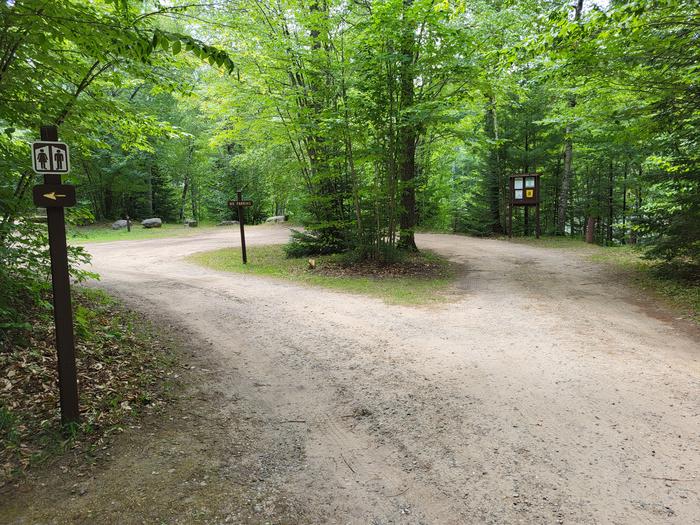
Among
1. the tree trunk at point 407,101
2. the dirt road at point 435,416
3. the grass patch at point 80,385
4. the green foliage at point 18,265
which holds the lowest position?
the dirt road at point 435,416

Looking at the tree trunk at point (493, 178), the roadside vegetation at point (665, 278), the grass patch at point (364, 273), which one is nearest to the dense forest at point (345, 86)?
the roadside vegetation at point (665, 278)

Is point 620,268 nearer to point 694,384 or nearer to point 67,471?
point 694,384

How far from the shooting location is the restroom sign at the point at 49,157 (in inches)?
123

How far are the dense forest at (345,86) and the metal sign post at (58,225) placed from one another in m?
1.04

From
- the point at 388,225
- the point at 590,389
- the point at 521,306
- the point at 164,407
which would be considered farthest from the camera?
the point at 388,225

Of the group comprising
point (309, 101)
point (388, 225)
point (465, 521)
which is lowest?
point (465, 521)

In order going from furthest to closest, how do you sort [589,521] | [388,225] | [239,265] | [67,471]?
1. [239,265]
2. [388,225]
3. [67,471]
4. [589,521]

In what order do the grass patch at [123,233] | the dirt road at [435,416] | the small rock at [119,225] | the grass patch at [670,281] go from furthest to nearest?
the small rock at [119,225] < the grass patch at [123,233] < the grass patch at [670,281] < the dirt road at [435,416]

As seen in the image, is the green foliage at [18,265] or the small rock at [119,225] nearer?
the green foliage at [18,265]

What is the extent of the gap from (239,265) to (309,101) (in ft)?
16.6

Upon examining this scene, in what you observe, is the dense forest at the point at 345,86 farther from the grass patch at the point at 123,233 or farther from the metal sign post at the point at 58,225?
the grass patch at the point at 123,233

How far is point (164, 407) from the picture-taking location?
403 cm

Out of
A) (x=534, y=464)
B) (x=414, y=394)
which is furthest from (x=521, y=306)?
(x=534, y=464)

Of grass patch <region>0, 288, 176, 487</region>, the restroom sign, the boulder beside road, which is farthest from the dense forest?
the boulder beside road
